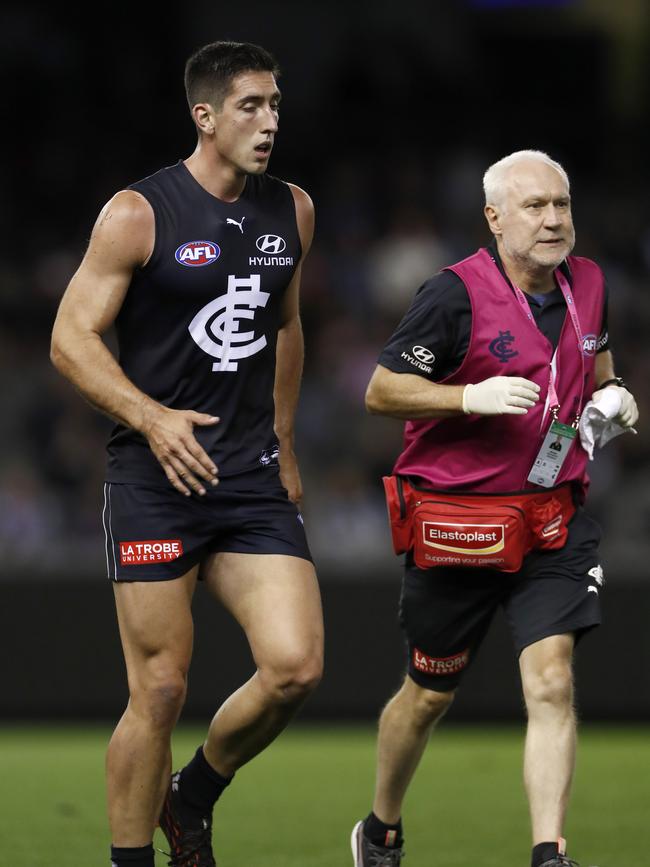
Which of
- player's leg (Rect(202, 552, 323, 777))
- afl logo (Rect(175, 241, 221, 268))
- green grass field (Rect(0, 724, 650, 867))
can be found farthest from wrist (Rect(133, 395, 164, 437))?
green grass field (Rect(0, 724, 650, 867))

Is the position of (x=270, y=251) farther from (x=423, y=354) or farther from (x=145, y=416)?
(x=145, y=416)

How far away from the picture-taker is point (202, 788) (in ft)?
19.5

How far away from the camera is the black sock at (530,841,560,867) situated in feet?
17.5

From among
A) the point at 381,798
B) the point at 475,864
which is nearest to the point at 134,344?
the point at 381,798

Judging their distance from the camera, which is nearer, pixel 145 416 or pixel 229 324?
pixel 145 416

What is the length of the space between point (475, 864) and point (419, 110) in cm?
1073

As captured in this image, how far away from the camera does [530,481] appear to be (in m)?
5.89

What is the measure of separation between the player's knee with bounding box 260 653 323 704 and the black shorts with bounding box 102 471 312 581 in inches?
15.2

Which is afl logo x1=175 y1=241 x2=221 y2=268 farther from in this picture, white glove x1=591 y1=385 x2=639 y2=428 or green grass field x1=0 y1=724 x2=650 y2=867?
green grass field x1=0 y1=724 x2=650 y2=867

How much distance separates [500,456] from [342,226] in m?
8.80

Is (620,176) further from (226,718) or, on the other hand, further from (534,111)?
(226,718)

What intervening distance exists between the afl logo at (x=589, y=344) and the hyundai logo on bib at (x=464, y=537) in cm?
73

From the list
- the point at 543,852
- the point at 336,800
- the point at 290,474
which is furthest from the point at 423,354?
the point at 336,800

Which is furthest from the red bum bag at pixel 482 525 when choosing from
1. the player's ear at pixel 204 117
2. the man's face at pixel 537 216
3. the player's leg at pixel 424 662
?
the player's ear at pixel 204 117
